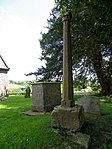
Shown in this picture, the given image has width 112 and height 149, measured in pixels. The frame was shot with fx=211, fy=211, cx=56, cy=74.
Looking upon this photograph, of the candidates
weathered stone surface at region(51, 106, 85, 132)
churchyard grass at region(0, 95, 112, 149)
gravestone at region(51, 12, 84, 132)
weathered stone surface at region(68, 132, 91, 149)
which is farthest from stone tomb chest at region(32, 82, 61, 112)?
weathered stone surface at region(68, 132, 91, 149)

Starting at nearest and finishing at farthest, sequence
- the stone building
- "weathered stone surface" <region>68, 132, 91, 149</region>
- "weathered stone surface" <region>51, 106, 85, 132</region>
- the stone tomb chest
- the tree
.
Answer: "weathered stone surface" <region>68, 132, 91, 149</region> < "weathered stone surface" <region>51, 106, 85, 132</region> < the tree < the stone tomb chest < the stone building

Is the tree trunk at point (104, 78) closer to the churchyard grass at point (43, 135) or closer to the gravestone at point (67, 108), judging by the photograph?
the gravestone at point (67, 108)

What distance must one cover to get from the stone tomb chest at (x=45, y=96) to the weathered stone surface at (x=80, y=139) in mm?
4188

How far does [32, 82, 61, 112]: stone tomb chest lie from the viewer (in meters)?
10.8

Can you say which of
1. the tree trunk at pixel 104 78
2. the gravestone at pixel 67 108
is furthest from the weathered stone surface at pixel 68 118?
the tree trunk at pixel 104 78

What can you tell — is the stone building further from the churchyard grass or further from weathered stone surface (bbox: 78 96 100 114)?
the churchyard grass

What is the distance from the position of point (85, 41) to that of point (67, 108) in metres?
9.00

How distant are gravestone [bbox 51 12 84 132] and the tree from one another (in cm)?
191

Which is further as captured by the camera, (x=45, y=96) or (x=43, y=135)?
(x=45, y=96)

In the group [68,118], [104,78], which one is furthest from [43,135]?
[104,78]

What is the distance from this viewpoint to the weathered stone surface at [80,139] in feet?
20.7

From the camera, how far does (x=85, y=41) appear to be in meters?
15.5

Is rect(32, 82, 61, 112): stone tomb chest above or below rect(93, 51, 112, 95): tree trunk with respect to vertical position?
below

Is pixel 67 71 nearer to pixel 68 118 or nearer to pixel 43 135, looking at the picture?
pixel 68 118
